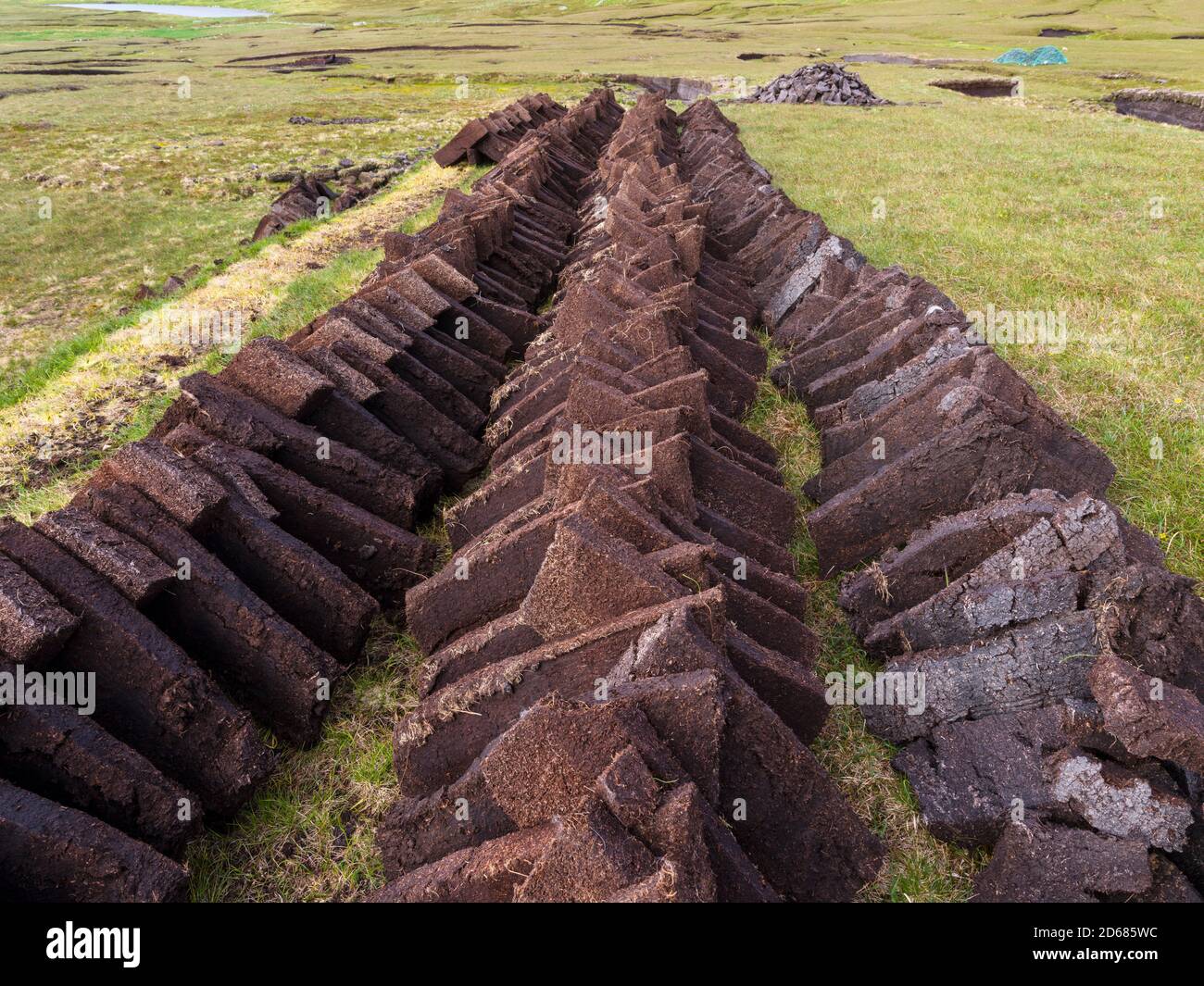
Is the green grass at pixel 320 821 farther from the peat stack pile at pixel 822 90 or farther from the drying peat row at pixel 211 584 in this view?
the peat stack pile at pixel 822 90

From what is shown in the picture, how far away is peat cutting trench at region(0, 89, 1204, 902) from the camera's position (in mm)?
2320

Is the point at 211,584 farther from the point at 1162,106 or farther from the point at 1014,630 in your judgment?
the point at 1162,106

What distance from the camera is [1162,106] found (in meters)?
27.9

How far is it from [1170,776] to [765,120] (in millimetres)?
23195

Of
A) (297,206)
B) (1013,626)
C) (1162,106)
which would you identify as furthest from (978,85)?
(1013,626)

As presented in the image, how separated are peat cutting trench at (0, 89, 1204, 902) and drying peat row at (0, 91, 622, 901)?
1 cm

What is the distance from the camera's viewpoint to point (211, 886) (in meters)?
2.77

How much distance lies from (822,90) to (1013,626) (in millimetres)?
27858

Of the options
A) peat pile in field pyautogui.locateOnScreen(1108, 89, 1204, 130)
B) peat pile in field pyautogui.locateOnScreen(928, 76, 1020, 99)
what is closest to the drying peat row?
peat pile in field pyautogui.locateOnScreen(1108, 89, 1204, 130)

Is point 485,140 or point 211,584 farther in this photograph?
point 485,140

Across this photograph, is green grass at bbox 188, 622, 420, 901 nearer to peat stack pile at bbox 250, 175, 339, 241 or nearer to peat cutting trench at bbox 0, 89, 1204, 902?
peat cutting trench at bbox 0, 89, 1204, 902

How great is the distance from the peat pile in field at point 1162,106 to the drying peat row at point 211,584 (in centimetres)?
3179

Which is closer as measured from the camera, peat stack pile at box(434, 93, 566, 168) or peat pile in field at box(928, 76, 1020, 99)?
peat stack pile at box(434, 93, 566, 168)
